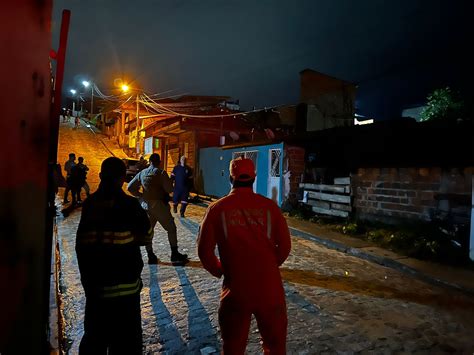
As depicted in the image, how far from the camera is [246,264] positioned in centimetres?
238

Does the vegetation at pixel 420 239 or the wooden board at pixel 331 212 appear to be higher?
the wooden board at pixel 331 212

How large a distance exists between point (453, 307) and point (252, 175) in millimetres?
3981

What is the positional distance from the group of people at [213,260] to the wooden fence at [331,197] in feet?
28.2

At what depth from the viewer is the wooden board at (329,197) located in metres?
10.6

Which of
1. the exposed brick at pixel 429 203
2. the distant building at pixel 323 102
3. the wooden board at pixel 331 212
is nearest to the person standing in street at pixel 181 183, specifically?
the wooden board at pixel 331 212

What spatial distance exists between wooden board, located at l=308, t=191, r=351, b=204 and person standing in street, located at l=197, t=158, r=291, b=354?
8.58m

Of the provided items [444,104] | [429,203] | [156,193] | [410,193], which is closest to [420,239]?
[429,203]

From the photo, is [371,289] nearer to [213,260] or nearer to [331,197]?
[213,260]

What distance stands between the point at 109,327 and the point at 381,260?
5.91 m

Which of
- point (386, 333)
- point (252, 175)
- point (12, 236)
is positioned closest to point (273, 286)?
point (252, 175)

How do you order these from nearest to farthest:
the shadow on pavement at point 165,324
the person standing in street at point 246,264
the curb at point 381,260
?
the person standing in street at point 246,264 < the shadow on pavement at point 165,324 < the curb at point 381,260

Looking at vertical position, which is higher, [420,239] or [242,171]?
[242,171]

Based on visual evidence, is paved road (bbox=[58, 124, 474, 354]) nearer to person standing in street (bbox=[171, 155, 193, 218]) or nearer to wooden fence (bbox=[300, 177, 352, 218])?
wooden fence (bbox=[300, 177, 352, 218])

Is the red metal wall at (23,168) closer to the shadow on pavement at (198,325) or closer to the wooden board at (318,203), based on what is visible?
the shadow on pavement at (198,325)
